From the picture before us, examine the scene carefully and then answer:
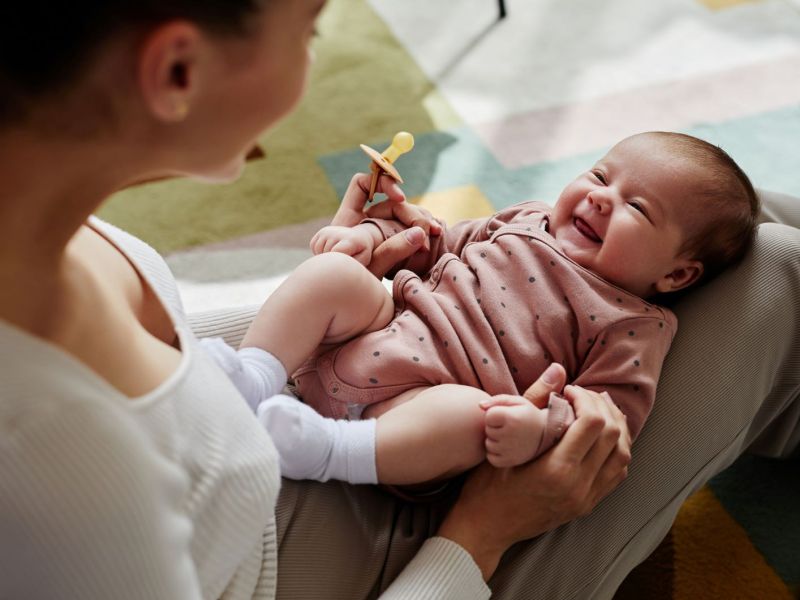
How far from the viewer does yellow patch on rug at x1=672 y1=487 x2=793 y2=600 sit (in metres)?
1.11

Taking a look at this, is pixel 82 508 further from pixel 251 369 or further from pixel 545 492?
pixel 545 492

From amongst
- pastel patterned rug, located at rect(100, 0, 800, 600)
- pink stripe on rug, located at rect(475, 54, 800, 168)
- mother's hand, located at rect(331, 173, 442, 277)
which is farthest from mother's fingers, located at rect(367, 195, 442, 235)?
pink stripe on rug, located at rect(475, 54, 800, 168)

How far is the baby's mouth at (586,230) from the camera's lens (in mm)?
992

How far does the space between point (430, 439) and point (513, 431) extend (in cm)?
8

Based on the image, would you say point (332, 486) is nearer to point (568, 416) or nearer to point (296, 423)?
point (296, 423)

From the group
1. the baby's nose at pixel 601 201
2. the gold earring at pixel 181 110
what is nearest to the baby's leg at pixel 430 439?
the baby's nose at pixel 601 201

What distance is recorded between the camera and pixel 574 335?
0.92 metres

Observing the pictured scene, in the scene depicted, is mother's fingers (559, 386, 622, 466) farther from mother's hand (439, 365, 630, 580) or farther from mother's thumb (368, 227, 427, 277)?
mother's thumb (368, 227, 427, 277)

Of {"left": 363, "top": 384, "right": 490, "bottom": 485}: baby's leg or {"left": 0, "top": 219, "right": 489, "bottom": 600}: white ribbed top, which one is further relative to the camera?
{"left": 363, "top": 384, "right": 490, "bottom": 485}: baby's leg

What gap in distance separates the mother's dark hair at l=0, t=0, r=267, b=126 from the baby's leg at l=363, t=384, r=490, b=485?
47 centimetres

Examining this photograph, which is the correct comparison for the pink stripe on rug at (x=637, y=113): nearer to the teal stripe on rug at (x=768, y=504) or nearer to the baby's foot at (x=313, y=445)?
the teal stripe on rug at (x=768, y=504)

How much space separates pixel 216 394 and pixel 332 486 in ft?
0.80

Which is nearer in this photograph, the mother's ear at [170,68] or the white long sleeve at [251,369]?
the mother's ear at [170,68]

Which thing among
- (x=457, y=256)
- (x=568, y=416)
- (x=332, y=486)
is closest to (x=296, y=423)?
(x=332, y=486)
